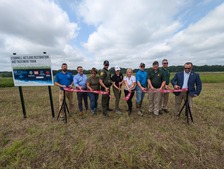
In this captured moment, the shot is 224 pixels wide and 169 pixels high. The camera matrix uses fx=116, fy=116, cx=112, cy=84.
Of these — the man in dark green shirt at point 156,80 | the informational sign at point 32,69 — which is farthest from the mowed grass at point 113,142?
the informational sign at point 32,69

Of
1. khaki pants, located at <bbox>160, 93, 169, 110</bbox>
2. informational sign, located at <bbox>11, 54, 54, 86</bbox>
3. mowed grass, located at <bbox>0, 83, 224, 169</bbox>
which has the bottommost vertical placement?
mowed grass, located at <bbox>0, 83, 224, 169</bbox>

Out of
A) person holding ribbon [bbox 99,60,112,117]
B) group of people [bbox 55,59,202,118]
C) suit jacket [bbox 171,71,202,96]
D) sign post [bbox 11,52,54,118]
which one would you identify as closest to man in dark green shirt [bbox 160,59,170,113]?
group of people [bbox 55,59,202,118]

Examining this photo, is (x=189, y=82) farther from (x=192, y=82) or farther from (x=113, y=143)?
(x=113, y=143)

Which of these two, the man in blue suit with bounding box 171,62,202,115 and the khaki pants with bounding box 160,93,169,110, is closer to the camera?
the man in blue suit with bounding box 171,62,202,115

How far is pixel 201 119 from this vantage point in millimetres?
5039

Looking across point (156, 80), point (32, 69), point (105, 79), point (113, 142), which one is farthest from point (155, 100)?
point (32, 69)

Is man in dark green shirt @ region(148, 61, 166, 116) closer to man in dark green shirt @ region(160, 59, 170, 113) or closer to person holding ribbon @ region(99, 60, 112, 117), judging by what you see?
man in dark green shirt @ region(160, 59, 170, 113)

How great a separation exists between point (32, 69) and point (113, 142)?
442cm

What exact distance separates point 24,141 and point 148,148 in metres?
3.71

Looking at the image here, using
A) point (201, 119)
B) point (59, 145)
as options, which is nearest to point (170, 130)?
point (201, 119)

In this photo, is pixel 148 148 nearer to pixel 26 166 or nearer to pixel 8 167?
pixel 26 166

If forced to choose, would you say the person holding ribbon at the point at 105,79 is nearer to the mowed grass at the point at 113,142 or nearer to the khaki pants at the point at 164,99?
the mowed grass at the point at 113,142

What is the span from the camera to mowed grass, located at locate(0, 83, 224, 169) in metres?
2.75

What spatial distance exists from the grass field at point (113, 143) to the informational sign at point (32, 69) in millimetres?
1736
